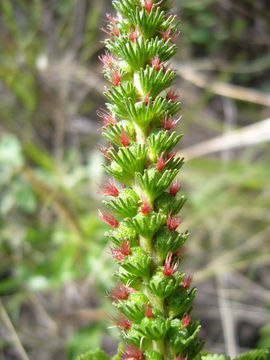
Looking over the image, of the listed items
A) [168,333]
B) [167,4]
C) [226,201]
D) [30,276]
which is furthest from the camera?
[226,201]

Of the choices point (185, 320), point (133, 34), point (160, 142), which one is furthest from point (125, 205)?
point (133, 34)

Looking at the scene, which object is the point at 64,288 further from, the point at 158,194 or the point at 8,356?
the point at 158,194

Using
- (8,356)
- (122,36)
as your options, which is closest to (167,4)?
(122,36)

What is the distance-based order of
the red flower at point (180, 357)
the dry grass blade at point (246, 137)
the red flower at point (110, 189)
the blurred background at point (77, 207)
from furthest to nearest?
1. the blurred background at point (77, 207)
2. the dry grass blade at point (246, 137)
3. the red flower at point (110, 189)
4. the red flower at point (180, 357)

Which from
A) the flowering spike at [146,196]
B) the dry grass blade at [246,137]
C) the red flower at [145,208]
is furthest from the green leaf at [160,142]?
the dry grass blade at [246,137]

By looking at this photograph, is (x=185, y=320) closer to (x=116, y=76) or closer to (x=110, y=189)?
(x=110, y=189)

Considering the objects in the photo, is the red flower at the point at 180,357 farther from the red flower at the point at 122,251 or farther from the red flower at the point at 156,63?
the red flower at the point at 156,63
